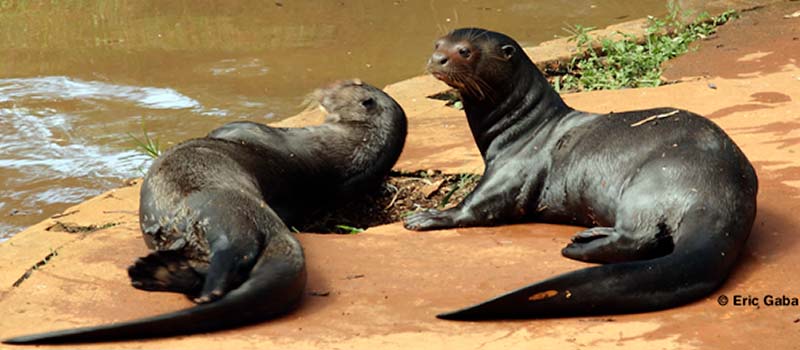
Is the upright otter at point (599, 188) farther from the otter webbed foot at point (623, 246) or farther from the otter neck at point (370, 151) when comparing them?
the otter neck at point (370, 151)

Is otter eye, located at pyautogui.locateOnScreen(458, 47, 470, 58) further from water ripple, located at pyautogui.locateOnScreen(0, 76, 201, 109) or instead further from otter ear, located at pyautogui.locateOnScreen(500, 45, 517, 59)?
water ripple, located at pyautogui.locateOnScreen(0, 76, 201, 109)

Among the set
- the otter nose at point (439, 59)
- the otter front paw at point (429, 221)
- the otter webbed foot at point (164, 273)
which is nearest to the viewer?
the otter webbed foot at point (164, 273)

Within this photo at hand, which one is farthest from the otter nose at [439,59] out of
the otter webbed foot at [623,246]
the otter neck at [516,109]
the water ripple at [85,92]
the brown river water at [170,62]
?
the water ripple at [85,92]

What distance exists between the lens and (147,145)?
6594mm

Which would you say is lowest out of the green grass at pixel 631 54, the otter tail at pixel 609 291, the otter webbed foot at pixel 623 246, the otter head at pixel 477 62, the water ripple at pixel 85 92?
the water ripple at pixel 85 92

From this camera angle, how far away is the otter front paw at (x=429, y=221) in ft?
15.6

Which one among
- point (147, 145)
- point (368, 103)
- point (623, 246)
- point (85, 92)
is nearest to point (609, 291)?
point (623, 246)

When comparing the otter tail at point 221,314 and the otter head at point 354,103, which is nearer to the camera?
the otter tail at point 221,314

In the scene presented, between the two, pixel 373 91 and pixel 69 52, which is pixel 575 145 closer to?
pixel 373 91

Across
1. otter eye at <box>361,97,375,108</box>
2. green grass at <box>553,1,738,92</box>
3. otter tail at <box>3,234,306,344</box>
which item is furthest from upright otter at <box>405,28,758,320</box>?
green grass at <box>553,1,738,92</box>

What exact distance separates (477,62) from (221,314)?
187 cm

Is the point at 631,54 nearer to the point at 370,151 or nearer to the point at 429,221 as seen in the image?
the point at 370,151

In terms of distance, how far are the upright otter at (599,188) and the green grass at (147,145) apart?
1771mm

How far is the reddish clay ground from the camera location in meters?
3.48
